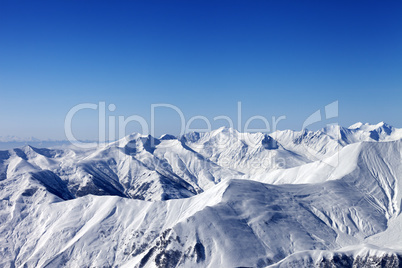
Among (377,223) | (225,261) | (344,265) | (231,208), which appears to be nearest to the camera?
(344,265)

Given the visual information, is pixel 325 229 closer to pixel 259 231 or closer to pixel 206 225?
pixel 259 231

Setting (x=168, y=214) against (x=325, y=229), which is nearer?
(x=325, y=229)

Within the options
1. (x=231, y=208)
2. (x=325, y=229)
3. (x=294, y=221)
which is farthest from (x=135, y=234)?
(x=325, y=229)

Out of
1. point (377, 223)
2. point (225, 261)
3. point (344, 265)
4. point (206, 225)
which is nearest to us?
point (344, 265)

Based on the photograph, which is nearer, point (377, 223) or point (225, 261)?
point (225, 261)

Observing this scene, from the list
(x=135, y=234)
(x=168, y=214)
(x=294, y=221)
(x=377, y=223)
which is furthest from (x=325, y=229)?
(x=135, y=234)

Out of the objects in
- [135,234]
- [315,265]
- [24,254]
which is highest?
[315,265]

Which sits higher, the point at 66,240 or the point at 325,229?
the point at 325,229

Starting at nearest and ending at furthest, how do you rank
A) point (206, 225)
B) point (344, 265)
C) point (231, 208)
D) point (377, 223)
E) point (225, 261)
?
point (344, 265) → point (225, 261) → point (206, 225) → point (231, 208) → point (377, 223)

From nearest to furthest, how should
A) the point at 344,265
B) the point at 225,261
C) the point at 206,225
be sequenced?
the point at 344,265 → the point at 225,261 → the point at 206,225

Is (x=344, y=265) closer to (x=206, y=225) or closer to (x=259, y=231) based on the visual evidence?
(x=259, y=231)
